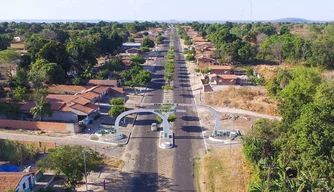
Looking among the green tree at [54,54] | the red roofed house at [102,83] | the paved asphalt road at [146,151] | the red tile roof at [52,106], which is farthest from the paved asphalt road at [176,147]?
the green tree at [54,54]

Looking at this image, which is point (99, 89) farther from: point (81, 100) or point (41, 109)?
point (41, 109)

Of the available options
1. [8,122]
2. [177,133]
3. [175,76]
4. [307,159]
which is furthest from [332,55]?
[8,122]

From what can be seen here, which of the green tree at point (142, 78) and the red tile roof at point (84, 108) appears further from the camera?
the green tree at point (142, 78)

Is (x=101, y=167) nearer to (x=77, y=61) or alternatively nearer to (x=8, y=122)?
(x=8, y=122)

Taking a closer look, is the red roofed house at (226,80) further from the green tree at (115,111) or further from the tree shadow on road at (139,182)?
the tree shadow on road at (139,182)

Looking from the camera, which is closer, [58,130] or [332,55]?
[58,130]

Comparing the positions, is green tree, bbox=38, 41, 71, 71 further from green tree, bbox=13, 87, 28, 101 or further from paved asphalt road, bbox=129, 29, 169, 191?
paved asphalt road, bbox=129, 29, 169, 191

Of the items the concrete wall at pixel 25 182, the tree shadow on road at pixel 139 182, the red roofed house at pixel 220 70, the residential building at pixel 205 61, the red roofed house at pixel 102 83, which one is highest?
the residential building at pixel 205 61
